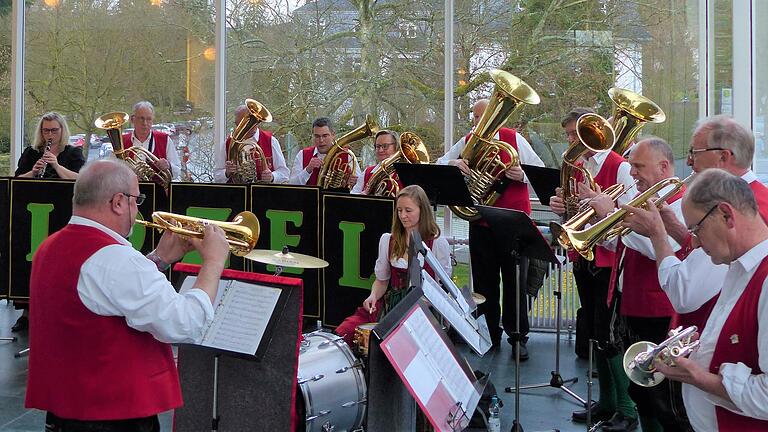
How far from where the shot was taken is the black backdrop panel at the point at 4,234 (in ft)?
24.4

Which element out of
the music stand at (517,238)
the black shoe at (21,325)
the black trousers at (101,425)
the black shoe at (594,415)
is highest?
the music stand at (517,238)

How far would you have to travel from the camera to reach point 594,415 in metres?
5.39

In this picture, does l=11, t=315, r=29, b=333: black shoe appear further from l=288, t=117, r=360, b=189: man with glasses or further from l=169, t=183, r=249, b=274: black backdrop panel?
l=288, t=117, r=360, b=189: man with glasses

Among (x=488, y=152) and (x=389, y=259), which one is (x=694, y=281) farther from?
(x=488, y=152)

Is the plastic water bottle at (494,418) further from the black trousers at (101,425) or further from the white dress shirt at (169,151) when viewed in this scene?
the white dress shirt at (169,151)

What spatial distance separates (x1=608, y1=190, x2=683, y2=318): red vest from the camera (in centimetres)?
416

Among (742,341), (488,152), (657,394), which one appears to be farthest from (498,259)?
(742,341)

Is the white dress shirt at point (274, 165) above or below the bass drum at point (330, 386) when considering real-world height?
above

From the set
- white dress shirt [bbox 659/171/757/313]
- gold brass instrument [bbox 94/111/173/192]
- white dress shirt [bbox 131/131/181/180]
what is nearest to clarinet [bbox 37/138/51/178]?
gold brass instrument [bbox 94/111/173/192]

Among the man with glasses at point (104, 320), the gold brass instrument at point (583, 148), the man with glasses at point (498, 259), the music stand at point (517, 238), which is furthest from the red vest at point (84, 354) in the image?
the man with glasses at point (498, 259)

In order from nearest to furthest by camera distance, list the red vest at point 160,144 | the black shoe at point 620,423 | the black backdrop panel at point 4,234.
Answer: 1. the black shoe at point 620,423
2. the black backdrop panel at point 4,234
3. the red vest at point 160,144

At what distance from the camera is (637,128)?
5.68 meters

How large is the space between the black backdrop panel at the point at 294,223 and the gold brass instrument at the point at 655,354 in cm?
419

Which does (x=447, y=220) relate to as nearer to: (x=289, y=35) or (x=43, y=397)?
(x=289, y=35)
